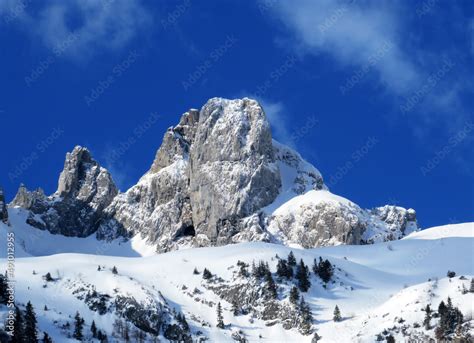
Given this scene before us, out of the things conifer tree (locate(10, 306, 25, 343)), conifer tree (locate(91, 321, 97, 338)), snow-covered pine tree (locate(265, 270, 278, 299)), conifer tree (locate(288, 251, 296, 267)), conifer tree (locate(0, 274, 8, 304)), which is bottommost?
conifer tree (locate(10, 306, 25, 343))

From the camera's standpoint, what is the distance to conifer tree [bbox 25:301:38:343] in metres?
124

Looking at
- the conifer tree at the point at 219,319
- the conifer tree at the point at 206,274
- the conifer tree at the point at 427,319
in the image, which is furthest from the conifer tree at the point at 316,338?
the conifer tree at the point at 206,274

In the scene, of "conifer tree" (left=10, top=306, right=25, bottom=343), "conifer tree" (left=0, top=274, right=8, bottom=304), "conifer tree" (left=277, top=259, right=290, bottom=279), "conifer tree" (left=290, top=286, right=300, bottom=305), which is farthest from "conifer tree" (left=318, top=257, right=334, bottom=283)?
"conifer tree" (left=10, top=306, right=25, bottom=343)

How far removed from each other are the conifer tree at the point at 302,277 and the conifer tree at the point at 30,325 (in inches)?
1958

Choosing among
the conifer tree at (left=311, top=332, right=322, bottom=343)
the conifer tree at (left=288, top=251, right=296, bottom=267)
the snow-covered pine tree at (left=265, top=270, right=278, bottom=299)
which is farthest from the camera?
the conifer tree at (left=288, top=251, right=296, bottom=267)

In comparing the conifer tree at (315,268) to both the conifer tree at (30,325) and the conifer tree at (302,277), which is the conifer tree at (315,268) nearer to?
the conifer tree at (302,277)

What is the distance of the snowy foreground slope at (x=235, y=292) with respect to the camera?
141 metres

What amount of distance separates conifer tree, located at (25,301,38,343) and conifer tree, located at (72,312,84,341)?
657 centimetres

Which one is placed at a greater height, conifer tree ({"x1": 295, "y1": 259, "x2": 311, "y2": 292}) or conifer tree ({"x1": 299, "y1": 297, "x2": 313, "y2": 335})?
conifer tree ({"x1": 295, "y1": 259, "x2": 311, "y2": 292})

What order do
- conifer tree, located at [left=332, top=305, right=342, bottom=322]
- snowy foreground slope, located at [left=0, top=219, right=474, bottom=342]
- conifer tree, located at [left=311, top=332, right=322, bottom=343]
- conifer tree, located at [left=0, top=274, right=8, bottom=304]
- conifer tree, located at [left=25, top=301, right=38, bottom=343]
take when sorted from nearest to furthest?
1. conifer tree, located at [left=25, top=301, right=38, bottom=343]
2. conifer tree, located at [left=0, top=274, right=8, bottom=304]
3. snowy foreground slope, located at [left=0, top=219, right=474, bottom=342]
4. conifer tree, located at [left=311, top=332, right=322, bottom=343]
5. conifer tree, located at [left=332, top=305, right=342, bottom=322]

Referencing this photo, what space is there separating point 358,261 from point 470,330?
66821 millimetres

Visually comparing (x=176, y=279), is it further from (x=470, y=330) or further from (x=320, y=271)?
(x=470, y=330)

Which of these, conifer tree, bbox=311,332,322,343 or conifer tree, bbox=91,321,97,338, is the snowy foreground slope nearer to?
conifer tree, bbox=91,321,97,338

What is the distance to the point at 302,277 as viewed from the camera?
164 meters
